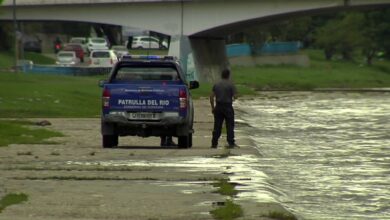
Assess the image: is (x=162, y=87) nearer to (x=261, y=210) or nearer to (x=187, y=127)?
(x=187, y=127)

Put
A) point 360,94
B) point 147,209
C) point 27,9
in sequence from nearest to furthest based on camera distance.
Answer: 1. point 147,209
2. point 360,94
3. point 27,9

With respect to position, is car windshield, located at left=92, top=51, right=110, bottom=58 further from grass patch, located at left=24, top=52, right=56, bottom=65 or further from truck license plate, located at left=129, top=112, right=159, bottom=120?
truck license plate, located at left=129, top=112, right=159, bottom=120

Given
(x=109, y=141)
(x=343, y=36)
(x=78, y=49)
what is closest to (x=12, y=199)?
(x=109, y=141)

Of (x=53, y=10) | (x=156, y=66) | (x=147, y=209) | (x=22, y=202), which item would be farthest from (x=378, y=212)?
(x=53, y=10)

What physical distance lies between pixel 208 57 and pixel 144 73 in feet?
170

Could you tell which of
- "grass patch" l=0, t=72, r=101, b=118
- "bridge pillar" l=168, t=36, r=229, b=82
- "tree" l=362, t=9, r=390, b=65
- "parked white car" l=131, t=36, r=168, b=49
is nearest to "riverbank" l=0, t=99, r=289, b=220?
"grass patch" l=0, t=72, r=101, b=118

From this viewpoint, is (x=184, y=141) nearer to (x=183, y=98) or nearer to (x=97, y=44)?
(x=183, y=98)

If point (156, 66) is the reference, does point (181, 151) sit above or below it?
below

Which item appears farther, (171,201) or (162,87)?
(162,87)

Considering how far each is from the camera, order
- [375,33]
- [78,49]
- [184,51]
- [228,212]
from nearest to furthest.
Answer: [228,212], [184,51], [78,49], [375,33]

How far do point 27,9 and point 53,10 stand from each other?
6.76 ft

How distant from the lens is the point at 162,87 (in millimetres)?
24031

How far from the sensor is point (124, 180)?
685 inches

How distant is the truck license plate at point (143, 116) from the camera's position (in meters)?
24.2
